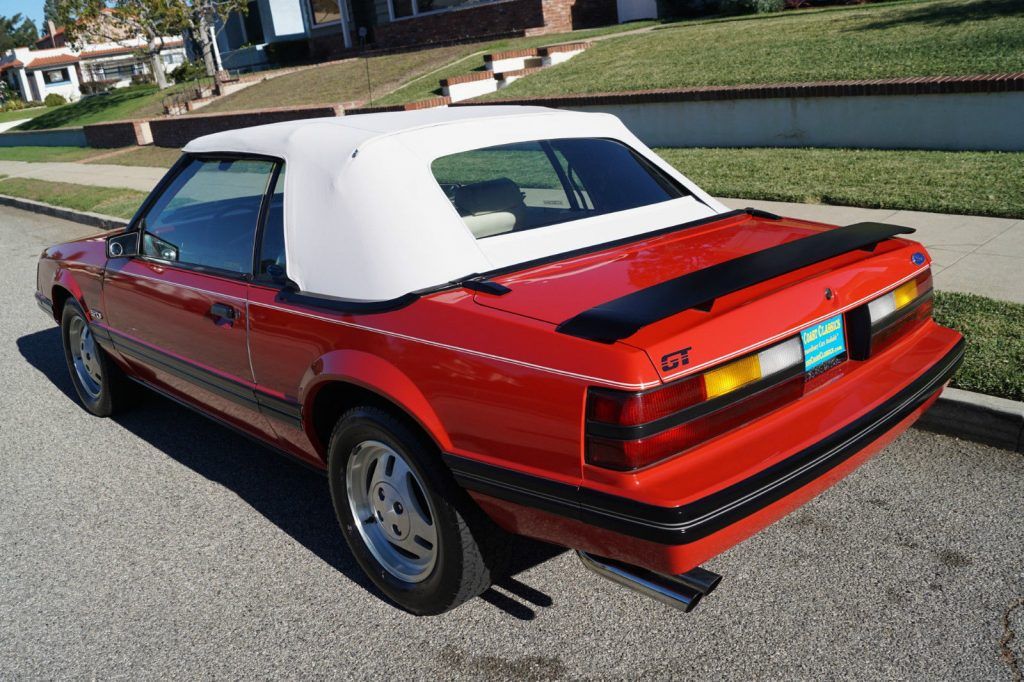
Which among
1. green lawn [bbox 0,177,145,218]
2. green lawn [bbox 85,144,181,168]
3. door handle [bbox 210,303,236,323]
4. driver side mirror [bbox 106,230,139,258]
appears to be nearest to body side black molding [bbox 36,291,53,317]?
driver side mirror [bbox 106,230,139,258]

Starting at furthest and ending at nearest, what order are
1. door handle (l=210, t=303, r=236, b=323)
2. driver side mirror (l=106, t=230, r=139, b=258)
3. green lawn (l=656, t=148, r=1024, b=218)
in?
green lawn (l=656, t=148, r=1024, b=218)
driver side mirror (l=106, t=230, r=139, b=258)
door handle (l=210, t=303, r=236, b=323)

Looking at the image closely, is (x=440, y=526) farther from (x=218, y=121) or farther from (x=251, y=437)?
(x=218, y=121)

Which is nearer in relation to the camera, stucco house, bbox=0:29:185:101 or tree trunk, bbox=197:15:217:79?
tree trunk, bbox=197:15:217:79

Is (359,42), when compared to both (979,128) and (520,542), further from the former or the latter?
(520,542)

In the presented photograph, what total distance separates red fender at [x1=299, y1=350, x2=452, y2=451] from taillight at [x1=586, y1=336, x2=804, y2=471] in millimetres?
584

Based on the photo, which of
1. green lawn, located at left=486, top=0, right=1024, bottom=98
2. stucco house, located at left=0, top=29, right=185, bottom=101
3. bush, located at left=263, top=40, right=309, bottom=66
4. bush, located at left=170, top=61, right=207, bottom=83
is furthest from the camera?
stucco house, located at left=0, top=29, right=185, bottom=101

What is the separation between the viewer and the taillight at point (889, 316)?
3.07 m

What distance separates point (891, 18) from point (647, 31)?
6242 mm

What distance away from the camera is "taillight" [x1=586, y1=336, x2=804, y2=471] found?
2.52m

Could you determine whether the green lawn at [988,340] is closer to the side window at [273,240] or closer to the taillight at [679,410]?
the taillight at [679,410]

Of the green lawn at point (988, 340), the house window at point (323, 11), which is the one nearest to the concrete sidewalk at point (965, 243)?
the green lawn at point (988, 340)

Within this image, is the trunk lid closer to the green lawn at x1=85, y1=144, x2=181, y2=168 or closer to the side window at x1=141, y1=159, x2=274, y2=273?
the side window at x1=141, y1=159, x2=274, y2=273

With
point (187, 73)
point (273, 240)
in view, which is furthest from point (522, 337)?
point (187, 73)

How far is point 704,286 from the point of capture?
2777mm
